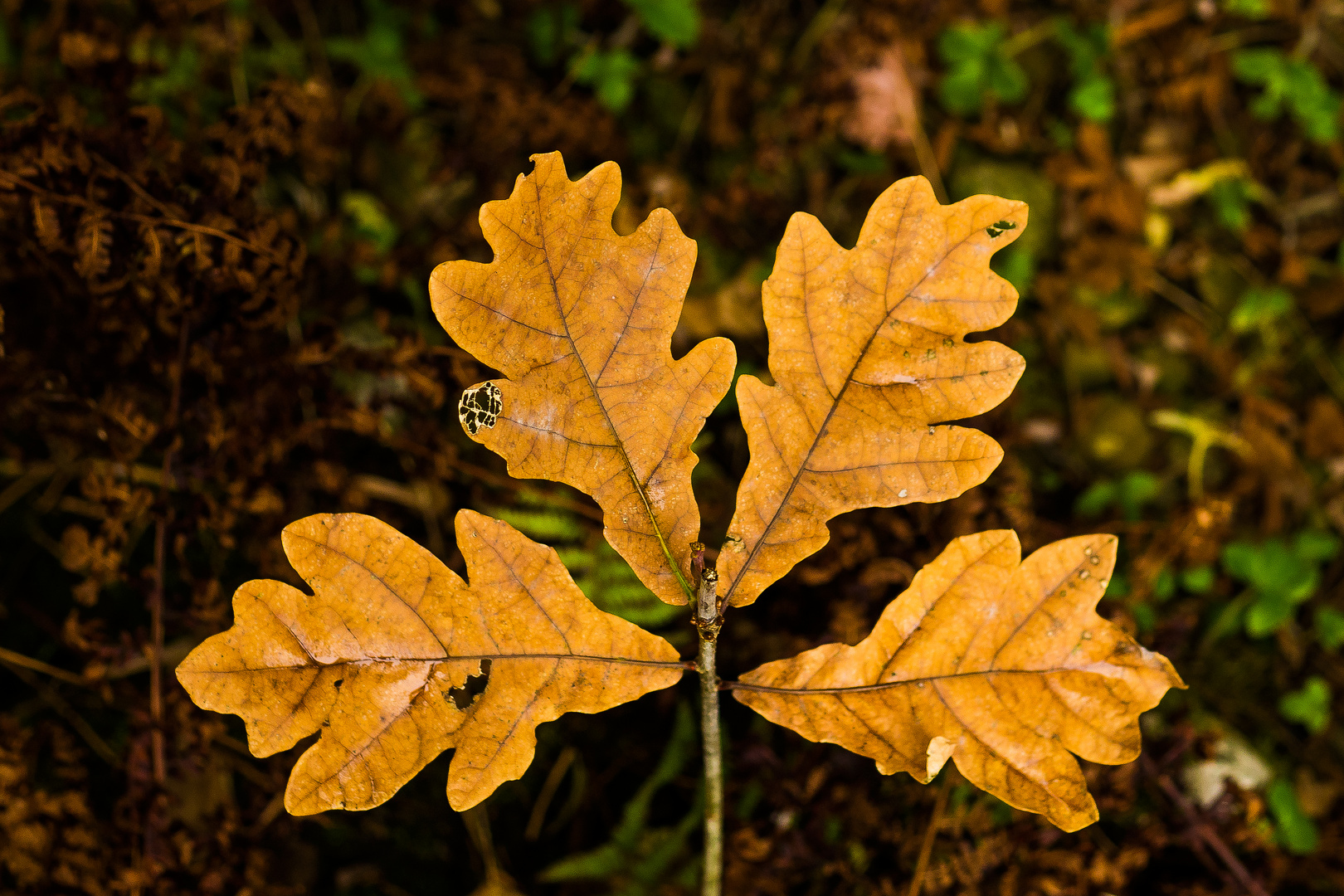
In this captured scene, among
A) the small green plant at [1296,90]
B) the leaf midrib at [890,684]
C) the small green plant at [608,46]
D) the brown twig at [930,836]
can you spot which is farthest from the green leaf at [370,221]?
the small green plant at [1296,90]

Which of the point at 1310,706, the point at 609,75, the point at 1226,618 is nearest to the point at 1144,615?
the point at 1226,618

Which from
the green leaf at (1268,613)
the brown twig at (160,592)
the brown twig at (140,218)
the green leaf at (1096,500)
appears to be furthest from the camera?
the green leaf at (1096,500)

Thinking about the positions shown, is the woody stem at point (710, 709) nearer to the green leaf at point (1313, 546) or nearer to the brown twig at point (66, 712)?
the brown twig at point (66, 712)

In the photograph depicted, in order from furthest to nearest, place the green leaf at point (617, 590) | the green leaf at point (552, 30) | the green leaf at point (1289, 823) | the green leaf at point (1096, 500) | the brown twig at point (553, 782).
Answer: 1. the green leaf at point (552, 30)
2. the green leaf at point (1096, 500)
3. the green leaf at point (1289, 823)
4. the brown twig at point (553, 782)
5. the green leaf at point (617, 590)

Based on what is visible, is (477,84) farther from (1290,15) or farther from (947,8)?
(1290,15)

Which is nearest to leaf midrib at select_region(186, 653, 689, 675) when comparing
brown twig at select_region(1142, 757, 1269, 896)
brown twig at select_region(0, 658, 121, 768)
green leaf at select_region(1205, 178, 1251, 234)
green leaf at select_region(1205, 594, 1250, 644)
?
brown twig at select_region(0, 658, 121, 768)

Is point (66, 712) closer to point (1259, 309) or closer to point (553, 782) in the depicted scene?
point (553, 782)

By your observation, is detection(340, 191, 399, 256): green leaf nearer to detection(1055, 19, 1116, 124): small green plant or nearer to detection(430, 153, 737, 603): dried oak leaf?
detection(430, 153, 737, 603): dried oak leaf

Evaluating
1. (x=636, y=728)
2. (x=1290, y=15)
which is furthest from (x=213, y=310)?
(x=1290, y=15)

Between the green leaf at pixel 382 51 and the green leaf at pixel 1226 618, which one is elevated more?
the green leaf at pixel 382 51
